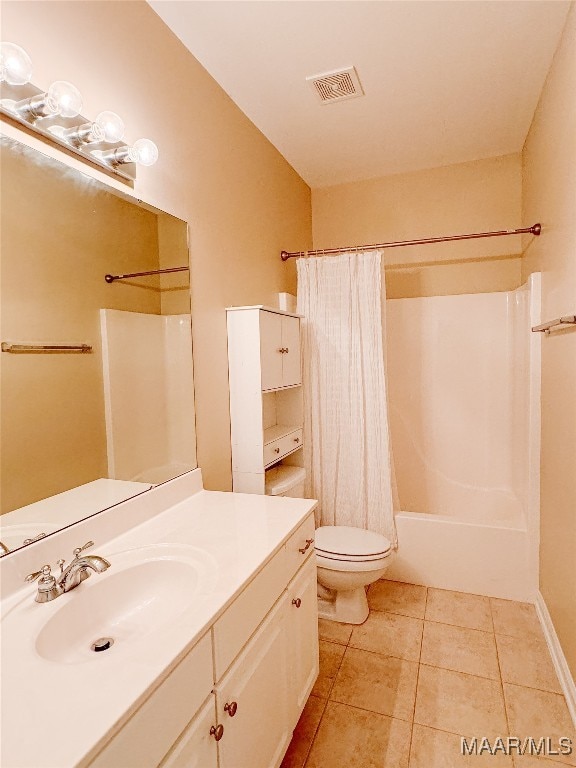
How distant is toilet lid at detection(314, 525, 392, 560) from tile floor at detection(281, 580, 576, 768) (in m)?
0.40

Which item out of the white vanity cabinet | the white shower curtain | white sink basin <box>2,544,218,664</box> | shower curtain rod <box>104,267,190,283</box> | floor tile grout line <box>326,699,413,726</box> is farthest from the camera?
the white shower curtain

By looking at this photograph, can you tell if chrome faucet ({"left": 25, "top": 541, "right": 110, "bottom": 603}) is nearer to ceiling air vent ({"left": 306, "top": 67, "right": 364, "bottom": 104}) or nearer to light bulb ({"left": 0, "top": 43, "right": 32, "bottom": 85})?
light bulb ({"left": 0, "top": 43, "right": 32, "bottom": 85})

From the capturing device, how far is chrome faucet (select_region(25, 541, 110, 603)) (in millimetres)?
934

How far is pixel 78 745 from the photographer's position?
1.87ft

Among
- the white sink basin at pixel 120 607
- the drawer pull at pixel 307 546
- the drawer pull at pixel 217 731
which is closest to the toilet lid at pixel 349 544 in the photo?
the drawer pull at pixel 307 546

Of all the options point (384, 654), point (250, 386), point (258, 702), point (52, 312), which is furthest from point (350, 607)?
point (52, 312)

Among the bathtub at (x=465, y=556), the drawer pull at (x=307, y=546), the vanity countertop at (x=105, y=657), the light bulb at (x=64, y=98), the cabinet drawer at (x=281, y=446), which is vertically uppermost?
the light bulb at (x=64, y=98)

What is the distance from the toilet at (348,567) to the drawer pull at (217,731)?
1.10 m

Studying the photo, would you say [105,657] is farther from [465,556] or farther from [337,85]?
[337,85]

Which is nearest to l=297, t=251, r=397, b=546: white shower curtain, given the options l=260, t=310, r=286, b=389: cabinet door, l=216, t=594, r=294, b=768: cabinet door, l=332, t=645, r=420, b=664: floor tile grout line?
l=260, t=310, r=286, b=389: cabinet door

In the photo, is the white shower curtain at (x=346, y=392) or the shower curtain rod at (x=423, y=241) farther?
the white shower curtain at (x=346, y=392)

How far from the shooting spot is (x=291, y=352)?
228cm

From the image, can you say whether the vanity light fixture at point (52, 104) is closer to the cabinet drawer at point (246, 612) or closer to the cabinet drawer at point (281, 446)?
the cabinet drawer at point (246, 612)

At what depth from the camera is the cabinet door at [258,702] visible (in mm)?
942
